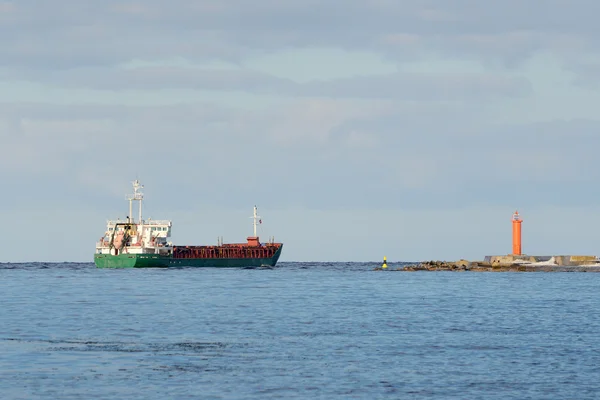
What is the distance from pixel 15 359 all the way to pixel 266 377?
31.8 feet

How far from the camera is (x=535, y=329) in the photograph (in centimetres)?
5147

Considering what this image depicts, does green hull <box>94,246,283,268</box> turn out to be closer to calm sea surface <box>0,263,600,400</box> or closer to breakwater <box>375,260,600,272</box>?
breakwater <box>375,260,600,272</box>

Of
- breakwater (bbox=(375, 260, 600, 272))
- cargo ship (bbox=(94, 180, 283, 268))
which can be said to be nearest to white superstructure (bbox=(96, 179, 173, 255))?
cargo ship (bbox=(94, 180, 283, 268))

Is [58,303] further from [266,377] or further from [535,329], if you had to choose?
[266,377]

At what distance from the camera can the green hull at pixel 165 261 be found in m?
162

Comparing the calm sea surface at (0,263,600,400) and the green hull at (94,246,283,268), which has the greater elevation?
the green hull at (94,246,283,268)

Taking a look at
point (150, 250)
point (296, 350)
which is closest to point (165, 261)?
point (150, 250)

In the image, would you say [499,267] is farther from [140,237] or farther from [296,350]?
[296,350]

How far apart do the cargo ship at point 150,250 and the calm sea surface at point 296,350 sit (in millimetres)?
88136

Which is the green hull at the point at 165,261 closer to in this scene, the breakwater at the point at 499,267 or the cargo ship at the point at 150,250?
the cargo ship at the point at 150,250

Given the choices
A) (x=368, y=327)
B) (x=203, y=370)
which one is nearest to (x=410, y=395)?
(x=203, y=370)

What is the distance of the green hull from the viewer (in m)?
162

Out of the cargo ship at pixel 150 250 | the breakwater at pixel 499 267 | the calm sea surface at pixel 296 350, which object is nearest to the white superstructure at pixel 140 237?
the cargo ship at pixel 150 250

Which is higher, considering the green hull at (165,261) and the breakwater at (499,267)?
the green hull at (165,261)
